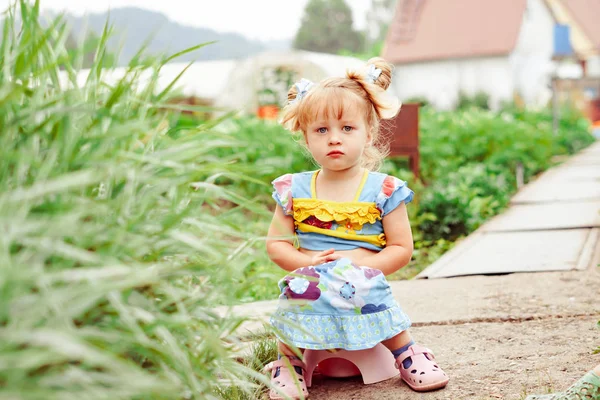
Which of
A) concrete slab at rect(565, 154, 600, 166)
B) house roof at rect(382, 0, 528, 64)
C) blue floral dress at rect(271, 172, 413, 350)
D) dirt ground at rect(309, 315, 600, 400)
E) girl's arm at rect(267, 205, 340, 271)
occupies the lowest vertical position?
concrete slab at rect(565, 154, 600, 166)

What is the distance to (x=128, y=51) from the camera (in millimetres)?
2006

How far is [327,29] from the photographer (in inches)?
2379

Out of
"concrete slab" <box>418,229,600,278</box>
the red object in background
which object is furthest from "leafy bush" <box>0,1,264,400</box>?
the red object in background

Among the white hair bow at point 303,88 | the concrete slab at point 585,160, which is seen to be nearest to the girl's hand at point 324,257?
the white hair bow at point 303,88

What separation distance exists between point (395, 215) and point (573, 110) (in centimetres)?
1663

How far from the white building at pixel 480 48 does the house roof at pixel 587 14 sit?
157 mm

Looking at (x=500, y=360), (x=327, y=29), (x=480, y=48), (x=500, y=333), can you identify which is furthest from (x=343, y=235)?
(x=327, y=29)

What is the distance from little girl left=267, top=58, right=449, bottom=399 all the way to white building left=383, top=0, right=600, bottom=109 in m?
25.3

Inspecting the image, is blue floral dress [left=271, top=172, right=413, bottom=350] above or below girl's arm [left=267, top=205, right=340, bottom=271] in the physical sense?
below

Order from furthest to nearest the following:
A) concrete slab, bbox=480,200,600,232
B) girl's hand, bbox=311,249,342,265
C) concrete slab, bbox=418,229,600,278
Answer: concrete slab, bbox=480,200,600,232 → concrete slab, bbox=418,229,600,278 → girl's hand, bbox=311,249,342,265

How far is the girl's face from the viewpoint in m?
2.57

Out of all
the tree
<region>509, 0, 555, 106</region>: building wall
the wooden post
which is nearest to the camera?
the wooden post

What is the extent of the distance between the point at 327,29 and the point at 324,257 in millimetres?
59738

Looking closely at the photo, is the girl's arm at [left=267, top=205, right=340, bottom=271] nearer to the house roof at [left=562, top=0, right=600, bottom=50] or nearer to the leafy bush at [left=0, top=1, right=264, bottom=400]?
the leafy bush at [left=0, top=1, right=264, bottom=400]
